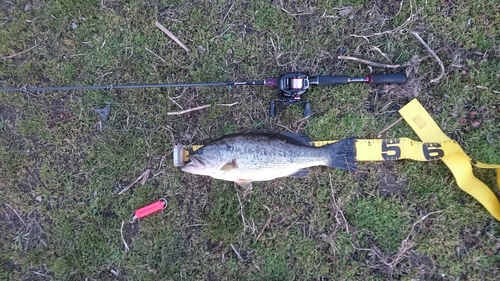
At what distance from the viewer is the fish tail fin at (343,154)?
3626mm

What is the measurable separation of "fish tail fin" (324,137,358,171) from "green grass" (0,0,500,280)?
21 centimetres

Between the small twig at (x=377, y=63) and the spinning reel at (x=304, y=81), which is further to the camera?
the small twig at (x=377, y=63)

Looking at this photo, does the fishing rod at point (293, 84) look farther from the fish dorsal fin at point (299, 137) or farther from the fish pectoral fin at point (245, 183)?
the fish pectoral fin at point (245, 183)

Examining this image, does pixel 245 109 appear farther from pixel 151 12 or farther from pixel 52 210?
pixel 52 210

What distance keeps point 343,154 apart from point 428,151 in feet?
2.93

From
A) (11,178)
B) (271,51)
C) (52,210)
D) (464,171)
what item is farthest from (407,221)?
(11,178)

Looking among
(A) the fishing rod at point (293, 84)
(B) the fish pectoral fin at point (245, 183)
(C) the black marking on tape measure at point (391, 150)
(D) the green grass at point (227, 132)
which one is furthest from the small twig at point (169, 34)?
(C) the black marking on tape measure at point (391, 150)

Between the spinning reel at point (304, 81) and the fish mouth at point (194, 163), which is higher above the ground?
the spinning reel at point (304, 81)

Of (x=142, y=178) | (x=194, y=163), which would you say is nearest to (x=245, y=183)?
(x=194, y=163)

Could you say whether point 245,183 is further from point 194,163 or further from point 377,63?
point 377,63

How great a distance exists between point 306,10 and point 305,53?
482mm

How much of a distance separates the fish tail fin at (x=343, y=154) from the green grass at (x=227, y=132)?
211 millimetres

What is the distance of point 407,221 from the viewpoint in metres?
3.78

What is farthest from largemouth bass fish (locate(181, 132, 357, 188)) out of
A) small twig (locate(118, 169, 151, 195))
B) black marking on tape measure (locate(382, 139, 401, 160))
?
small twig (locate(118, 169, 151, 195))
